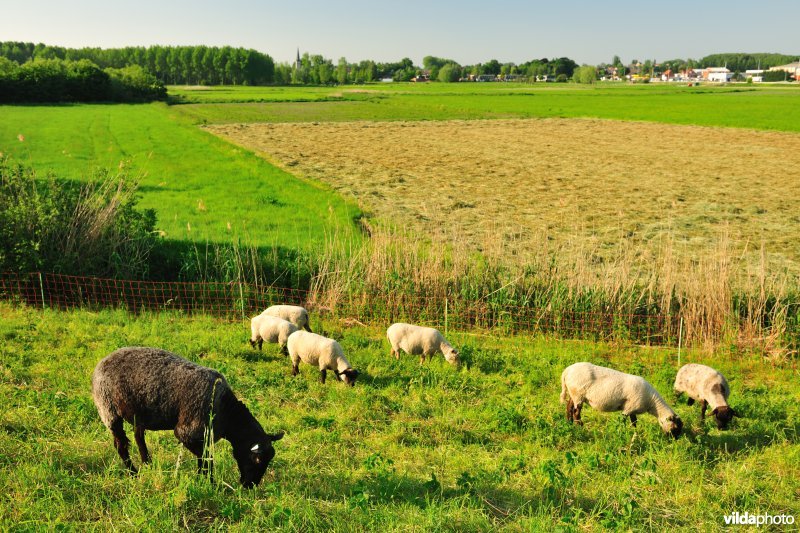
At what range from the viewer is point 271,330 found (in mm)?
10969

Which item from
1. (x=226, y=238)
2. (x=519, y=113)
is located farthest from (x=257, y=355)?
(x=519, y=113)

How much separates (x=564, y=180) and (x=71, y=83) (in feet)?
244

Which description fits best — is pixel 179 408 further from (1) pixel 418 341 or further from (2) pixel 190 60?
(2) pixel 190 60

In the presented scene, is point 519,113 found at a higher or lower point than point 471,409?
higher

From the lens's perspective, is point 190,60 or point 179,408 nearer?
point 179,408

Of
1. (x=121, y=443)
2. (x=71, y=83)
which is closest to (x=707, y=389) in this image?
(x=121, y=443)

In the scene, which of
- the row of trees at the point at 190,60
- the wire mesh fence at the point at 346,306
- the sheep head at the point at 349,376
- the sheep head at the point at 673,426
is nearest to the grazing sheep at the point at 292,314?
the wire mesh fence at the point at 346,306

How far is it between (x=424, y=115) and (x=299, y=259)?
5949cm

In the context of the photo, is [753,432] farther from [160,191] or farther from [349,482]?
[160,191]

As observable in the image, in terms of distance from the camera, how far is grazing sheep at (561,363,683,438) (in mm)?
8336

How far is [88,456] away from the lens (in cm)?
694

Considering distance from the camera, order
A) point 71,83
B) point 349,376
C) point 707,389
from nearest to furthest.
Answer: point 707,389, point 349,376, point 71,83

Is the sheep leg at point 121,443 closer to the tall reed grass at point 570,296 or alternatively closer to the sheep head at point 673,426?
the sheep head at point 673,426

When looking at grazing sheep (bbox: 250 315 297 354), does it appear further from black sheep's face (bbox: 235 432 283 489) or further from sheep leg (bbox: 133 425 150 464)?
black sheep's face (bbox: 235 432 283 489)
